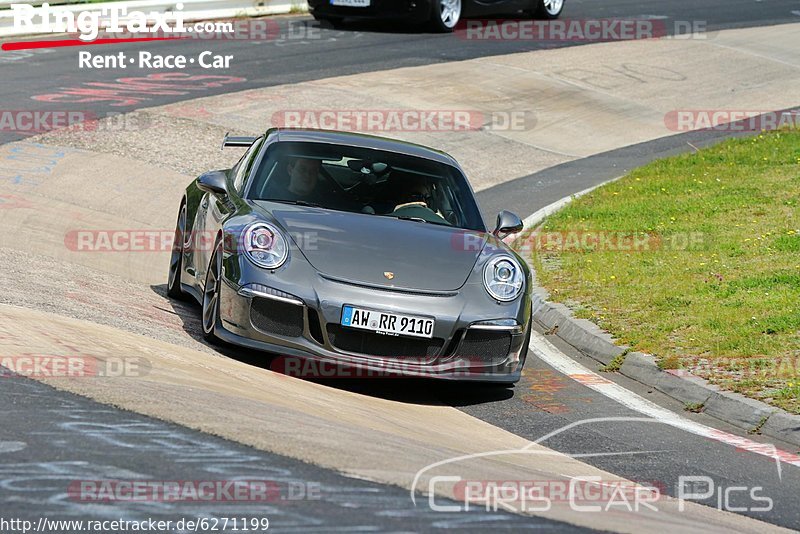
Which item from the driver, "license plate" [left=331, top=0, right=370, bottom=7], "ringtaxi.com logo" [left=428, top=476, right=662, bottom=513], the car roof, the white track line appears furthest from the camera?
"license plate" [left=331, top=0, right=370, bottom=7]

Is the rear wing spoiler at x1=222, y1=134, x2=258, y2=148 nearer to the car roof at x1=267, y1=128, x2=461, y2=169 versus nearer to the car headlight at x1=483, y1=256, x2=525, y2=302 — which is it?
the car roof at x1=267, y1=128, x2=461, y2=169

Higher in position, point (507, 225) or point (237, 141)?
point (237, 141)

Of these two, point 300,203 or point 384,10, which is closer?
point 300,203

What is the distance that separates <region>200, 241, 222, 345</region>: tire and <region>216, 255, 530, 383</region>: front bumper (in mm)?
127

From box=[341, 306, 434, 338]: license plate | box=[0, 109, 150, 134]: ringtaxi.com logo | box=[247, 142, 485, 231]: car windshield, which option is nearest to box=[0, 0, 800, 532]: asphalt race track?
box=[341, 306, 434, 338]: license plate

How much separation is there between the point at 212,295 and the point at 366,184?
4.71ft

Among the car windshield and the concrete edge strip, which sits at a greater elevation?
the car windshield

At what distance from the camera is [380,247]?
7.65 m

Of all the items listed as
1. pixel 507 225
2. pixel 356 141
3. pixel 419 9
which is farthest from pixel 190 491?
pixel 419 9

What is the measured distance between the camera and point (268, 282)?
732cm

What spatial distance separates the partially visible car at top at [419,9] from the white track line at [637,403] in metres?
13.9

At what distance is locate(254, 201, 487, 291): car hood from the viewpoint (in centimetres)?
740

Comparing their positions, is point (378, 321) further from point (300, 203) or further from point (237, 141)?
point (237, 141)

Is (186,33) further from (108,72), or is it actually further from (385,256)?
(385,256)
